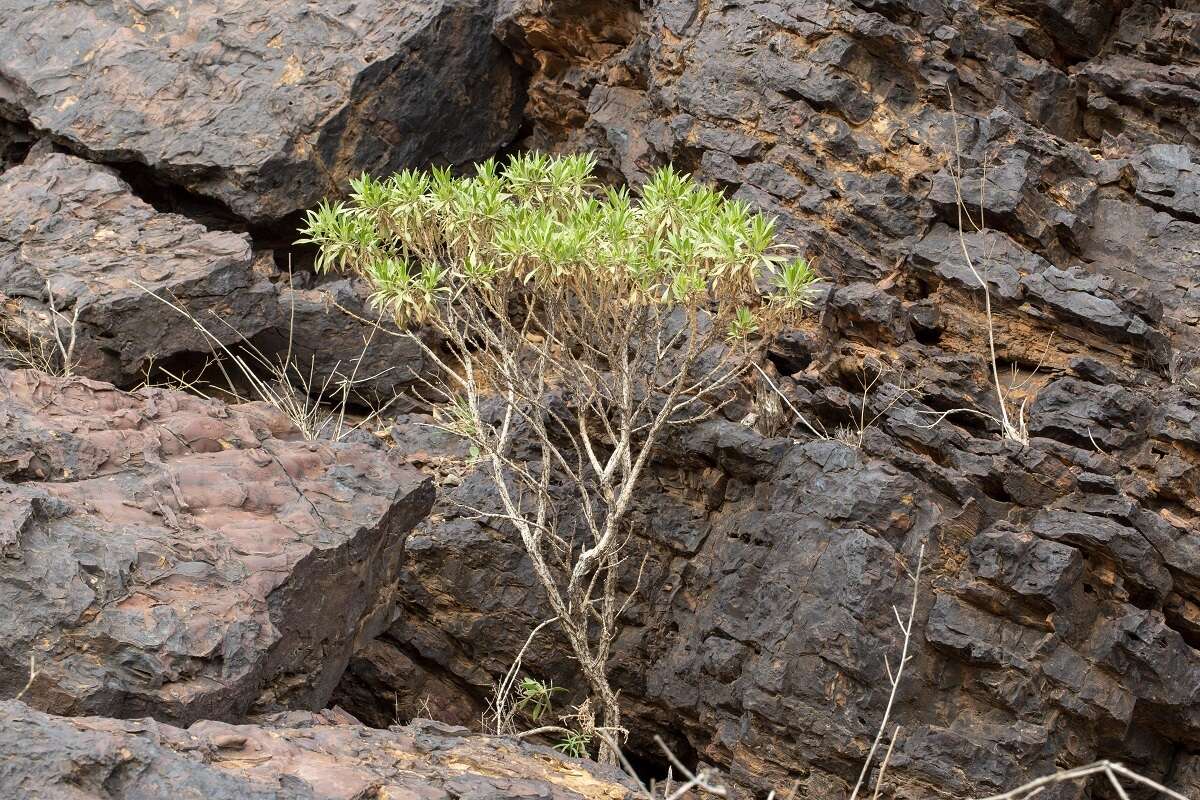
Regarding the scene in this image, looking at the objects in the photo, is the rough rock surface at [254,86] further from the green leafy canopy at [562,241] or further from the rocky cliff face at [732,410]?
the green leafy canopy at [562,241]

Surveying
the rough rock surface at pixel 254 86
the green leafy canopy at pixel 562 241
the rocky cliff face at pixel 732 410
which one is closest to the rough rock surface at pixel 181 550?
the rocky cliff face at pixel 732 410

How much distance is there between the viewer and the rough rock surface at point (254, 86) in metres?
10.6

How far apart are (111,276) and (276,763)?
5.59 meters

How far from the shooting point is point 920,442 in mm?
7449

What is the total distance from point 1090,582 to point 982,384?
5.35 feet

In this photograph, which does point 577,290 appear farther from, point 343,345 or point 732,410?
point 343,345

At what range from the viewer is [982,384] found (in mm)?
8039

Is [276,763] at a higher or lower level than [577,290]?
lower

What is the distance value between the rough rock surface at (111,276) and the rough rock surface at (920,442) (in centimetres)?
184

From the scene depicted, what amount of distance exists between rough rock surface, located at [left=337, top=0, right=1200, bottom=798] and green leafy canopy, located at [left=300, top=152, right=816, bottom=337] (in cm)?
108

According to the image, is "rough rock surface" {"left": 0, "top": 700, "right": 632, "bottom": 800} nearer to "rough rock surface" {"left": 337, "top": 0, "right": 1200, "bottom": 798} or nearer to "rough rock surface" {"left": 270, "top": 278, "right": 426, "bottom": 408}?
"rough rock surface" {"left": 337, "top": 0, "right": 1200, "bottom": 798}

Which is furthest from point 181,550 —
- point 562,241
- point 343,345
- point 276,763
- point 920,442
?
point 343,345

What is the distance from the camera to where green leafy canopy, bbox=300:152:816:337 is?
7051 mm

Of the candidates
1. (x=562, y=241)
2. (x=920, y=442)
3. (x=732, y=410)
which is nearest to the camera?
(x=562, y=241)
